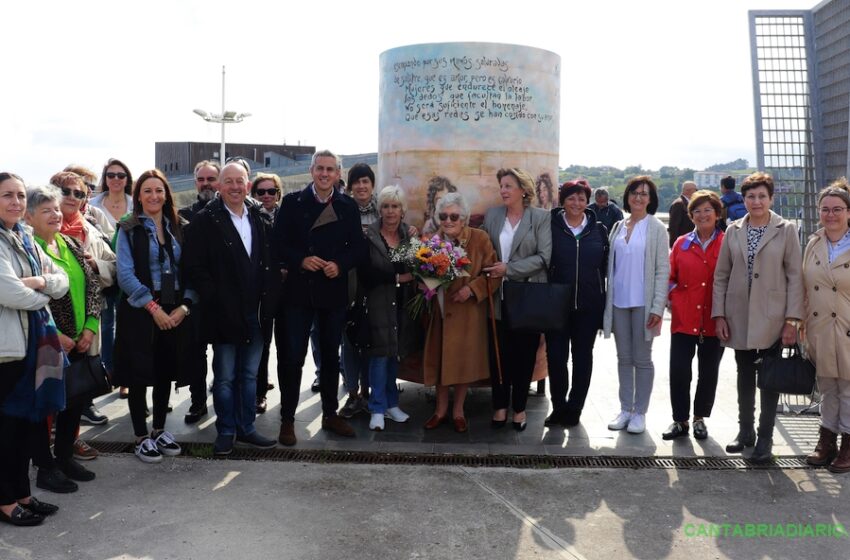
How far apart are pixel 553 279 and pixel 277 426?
97.8 inches

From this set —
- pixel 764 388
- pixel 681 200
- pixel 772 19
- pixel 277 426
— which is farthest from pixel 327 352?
pixel 681 200

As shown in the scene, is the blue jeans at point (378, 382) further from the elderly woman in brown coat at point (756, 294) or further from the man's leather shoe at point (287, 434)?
the elderly woman in brown coat at point (756, 294)

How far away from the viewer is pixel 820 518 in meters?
4.35

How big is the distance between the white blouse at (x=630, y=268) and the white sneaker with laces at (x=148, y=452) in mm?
3538

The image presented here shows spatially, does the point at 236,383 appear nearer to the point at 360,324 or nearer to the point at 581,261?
the point at 360,324

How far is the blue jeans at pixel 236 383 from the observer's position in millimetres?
5410

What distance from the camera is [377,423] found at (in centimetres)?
596

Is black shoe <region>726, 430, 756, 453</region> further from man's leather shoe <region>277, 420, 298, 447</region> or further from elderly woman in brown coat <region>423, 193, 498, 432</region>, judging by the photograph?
man's leather shoe <region>277, 420, 298, 447</region>

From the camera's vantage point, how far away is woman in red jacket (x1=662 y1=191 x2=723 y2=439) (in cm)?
569

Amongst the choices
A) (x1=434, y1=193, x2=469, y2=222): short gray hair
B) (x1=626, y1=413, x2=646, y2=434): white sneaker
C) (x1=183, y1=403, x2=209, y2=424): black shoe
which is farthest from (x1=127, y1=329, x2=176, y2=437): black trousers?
(x1=626, y1=413, x2=646, y2=434): white sneaker

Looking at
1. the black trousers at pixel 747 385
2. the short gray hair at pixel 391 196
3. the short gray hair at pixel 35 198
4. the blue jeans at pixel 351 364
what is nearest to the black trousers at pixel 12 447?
the short gray hair at pixel 35 198

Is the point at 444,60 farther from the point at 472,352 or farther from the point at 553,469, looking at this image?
the point at 553,469

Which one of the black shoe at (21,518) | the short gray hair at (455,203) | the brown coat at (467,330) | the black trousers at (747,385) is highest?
the short gray hair at (455,203)

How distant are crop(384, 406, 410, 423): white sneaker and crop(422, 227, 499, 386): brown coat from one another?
453 millimetres
